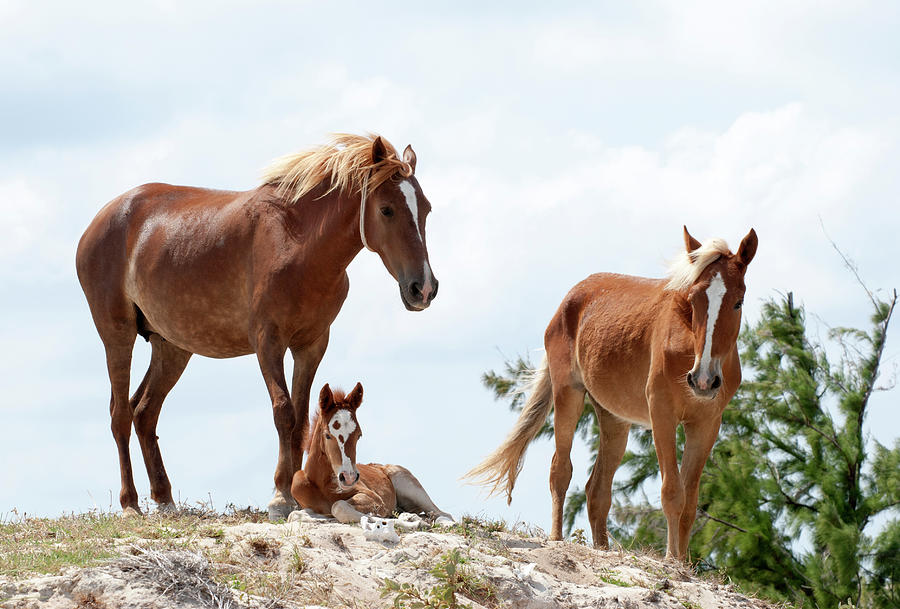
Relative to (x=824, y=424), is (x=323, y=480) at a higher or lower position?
lower

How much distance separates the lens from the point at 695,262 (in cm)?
838

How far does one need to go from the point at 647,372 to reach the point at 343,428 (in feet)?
8.63

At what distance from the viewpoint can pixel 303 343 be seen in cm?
902

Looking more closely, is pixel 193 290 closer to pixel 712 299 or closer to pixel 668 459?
pixel 668 459

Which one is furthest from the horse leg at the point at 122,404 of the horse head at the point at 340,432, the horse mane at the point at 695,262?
the horse mane at the point at 695,262

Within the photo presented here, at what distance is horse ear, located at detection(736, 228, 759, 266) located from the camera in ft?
27.6

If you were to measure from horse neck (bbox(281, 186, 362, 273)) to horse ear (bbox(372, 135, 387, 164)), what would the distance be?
0.36 meters

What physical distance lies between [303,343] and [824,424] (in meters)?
10.6

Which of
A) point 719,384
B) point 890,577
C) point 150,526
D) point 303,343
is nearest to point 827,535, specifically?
point 890,577

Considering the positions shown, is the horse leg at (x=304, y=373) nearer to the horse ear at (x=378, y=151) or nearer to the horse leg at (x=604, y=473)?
the horse ear at (x=378, y=151)

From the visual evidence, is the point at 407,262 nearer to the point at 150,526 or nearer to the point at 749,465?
the point at 150,526

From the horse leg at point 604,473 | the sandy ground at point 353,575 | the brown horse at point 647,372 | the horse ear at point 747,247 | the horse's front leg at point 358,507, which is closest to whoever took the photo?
the sandy ground at point 353,575

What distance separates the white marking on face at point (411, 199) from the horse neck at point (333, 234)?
45 cm

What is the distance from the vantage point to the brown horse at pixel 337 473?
808 centimetres
